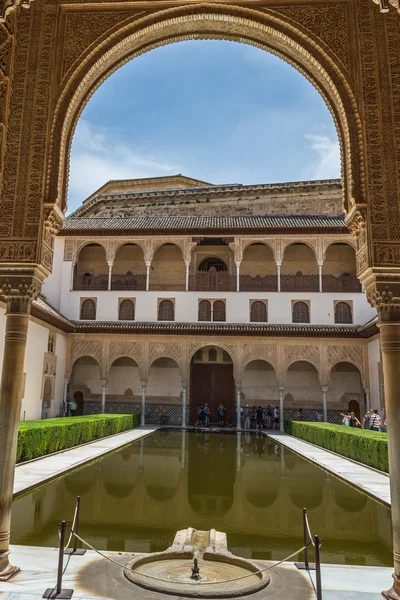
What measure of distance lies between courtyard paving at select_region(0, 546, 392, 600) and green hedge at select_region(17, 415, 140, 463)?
600cm

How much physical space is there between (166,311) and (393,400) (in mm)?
19543

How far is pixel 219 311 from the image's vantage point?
76.2ft

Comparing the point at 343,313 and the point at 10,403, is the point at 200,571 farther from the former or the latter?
the point at 343,313

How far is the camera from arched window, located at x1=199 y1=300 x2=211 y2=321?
75.9 ft

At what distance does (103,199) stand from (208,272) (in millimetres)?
11586

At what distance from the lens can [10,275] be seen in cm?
467

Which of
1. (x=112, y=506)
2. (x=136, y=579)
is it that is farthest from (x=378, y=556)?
(x=112, y=506)

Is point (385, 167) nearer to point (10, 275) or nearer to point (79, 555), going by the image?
point (10, 275)

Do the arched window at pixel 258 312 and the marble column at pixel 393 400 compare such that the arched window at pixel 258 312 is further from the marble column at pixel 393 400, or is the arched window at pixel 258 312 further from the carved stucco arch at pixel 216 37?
the marble column at pixel 393 400

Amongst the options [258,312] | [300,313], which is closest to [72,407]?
[258,312]

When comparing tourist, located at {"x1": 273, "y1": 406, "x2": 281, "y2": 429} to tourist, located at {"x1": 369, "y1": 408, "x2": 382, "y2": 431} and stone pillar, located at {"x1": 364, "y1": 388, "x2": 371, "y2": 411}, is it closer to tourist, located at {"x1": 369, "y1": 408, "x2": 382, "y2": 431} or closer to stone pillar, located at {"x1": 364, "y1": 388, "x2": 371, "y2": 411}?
stone pillar, located at {"x1": 364, "y1": 388, "x2": 371, "y2": 411}

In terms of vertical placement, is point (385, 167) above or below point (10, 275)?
above

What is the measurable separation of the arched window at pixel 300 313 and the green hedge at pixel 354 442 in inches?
256

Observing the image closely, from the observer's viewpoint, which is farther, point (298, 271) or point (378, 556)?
point (298, 271)
